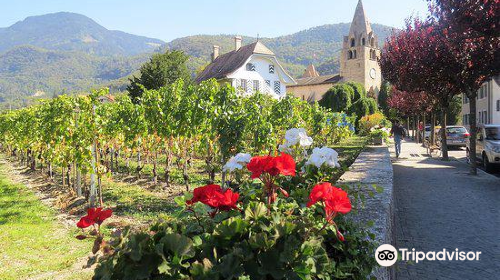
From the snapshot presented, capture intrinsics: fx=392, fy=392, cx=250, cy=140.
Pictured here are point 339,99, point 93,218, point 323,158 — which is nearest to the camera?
point 93,218

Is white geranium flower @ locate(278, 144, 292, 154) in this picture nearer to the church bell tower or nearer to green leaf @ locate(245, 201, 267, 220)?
green leaf @ locate(245, 201, 267, 220)

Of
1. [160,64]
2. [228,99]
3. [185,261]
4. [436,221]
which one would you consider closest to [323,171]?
[185,261]

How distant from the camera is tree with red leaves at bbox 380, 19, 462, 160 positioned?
13266 millimetres

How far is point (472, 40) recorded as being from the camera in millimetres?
12312

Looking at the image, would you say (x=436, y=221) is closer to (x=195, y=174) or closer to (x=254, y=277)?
(x=254, y=277)

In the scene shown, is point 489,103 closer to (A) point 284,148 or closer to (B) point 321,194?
(A) point 284,148

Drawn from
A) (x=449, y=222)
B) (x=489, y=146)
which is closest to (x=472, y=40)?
(x=489, y=146)

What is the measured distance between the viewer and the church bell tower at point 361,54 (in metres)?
79.6

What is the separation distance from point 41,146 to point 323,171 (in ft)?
44.3

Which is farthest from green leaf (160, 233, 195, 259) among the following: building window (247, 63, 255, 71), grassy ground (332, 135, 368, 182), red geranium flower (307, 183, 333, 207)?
building window (247, 63, 255, 71)

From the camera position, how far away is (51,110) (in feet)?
34.3

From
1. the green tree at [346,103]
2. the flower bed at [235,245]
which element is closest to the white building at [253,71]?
the green tree at [346,103]

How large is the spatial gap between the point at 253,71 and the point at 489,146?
33417 mm

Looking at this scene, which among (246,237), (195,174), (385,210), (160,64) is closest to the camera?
(246,237)
